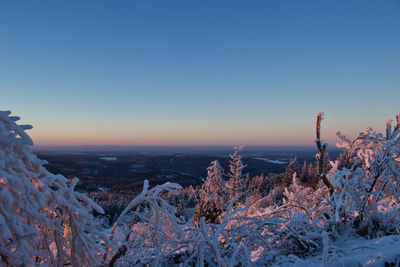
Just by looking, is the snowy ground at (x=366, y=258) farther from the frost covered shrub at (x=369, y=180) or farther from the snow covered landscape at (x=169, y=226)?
the frost covered shrub at (x=369, y=180)

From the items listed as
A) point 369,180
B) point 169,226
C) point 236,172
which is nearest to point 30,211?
point 169,226

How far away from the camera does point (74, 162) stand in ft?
532

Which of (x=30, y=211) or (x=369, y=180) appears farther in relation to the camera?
(x=369, y=180)

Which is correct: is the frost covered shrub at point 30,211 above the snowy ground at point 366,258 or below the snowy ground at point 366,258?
above

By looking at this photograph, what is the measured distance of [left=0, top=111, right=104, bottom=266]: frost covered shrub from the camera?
1.32 metres

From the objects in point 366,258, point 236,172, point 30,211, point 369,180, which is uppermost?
point 30,211

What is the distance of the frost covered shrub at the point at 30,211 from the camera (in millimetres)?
1324

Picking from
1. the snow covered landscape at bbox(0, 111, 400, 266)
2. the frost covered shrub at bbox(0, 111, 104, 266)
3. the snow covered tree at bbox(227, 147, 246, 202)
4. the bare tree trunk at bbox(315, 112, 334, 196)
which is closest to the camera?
the frost covered shrub at bbox(0, 111, 104, 266)

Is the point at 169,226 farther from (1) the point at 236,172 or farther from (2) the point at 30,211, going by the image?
(1) the point at 236,172

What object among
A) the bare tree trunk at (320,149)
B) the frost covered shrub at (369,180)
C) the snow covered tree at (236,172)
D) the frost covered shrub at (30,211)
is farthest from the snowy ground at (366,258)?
the snow covered tree at (236,172)

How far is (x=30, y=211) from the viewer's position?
146 centimetres

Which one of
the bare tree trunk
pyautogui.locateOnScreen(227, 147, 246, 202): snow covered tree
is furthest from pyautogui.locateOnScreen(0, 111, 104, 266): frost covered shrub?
pyautogui.locateOnScreen(227, 147, 246, 202): snow covered tree

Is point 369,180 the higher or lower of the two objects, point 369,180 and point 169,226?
the higher

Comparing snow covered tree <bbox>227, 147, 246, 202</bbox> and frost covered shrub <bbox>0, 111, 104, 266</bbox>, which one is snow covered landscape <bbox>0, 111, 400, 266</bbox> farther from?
snow covered tree <bbox>227, 147, 246, 202</bbox>
